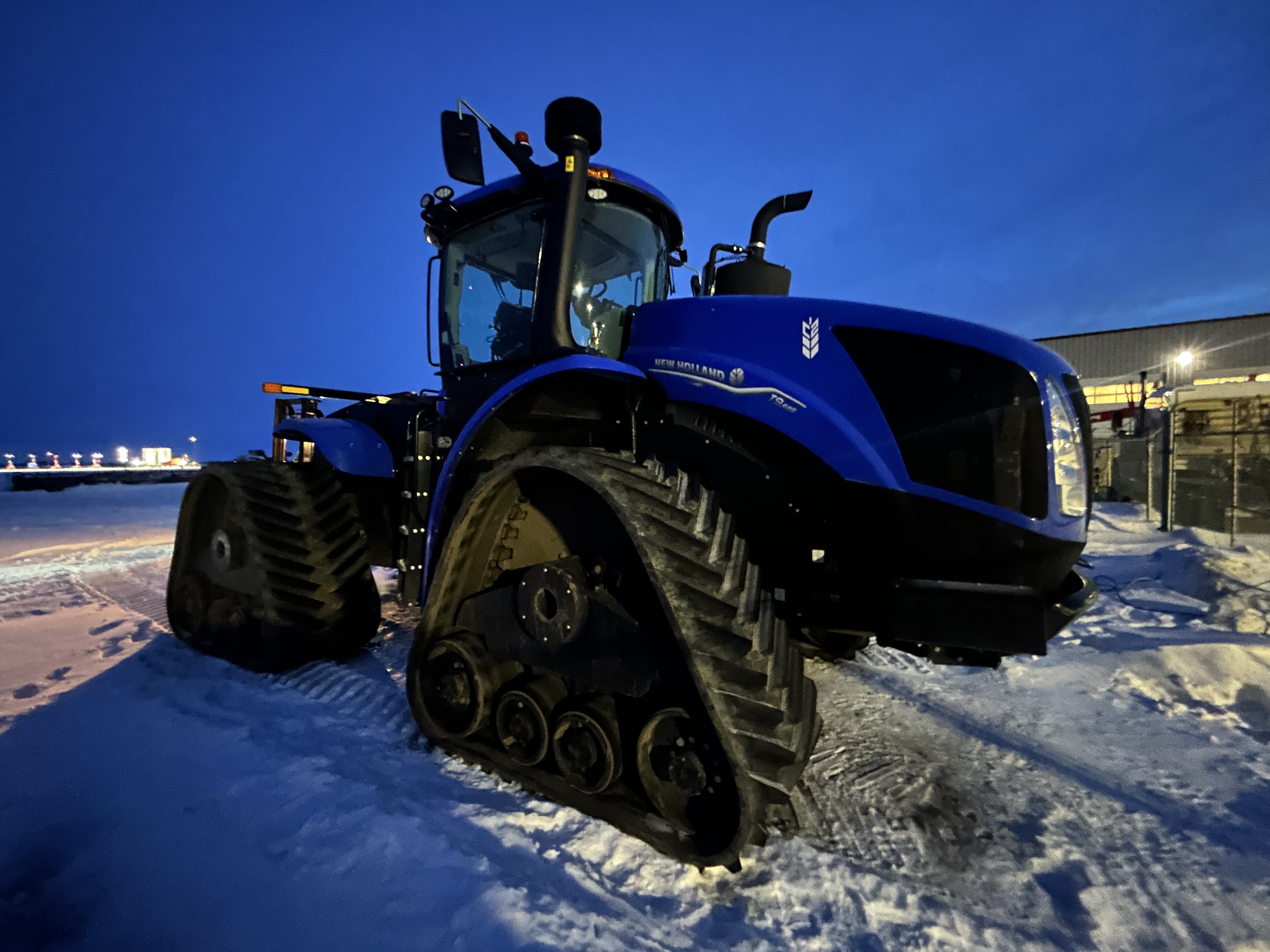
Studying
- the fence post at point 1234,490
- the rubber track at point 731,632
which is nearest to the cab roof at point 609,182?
the rubber track at point 731,632

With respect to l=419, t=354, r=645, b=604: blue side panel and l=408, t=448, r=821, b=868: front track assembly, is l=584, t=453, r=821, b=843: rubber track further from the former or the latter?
l=419, t=354, r=645, b=604: blue side panel

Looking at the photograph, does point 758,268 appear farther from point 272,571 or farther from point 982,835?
point 272,571

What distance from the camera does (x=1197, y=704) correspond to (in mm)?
3439

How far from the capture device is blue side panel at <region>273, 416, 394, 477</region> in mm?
4012

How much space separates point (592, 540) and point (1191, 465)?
48.8 feet

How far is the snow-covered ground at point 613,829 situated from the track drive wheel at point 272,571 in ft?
0.75

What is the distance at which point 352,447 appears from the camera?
13.4 feet

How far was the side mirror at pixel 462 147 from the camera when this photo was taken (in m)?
2.67

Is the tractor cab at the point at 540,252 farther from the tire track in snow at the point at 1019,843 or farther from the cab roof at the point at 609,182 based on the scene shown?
the tire track in snow at the point at 1019,843

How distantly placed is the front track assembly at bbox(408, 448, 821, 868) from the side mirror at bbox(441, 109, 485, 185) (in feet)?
4.51

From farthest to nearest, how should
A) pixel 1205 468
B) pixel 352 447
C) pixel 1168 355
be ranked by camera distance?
pixel 1168 355
pixel 1205 468
pixel 352 447

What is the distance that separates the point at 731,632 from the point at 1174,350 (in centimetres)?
4162

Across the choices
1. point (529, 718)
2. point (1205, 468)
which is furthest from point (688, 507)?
point (1205, 468)

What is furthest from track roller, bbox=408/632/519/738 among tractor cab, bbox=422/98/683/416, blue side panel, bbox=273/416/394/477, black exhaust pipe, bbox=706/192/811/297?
black exhaust pipe, bbox=706/192/811/297
